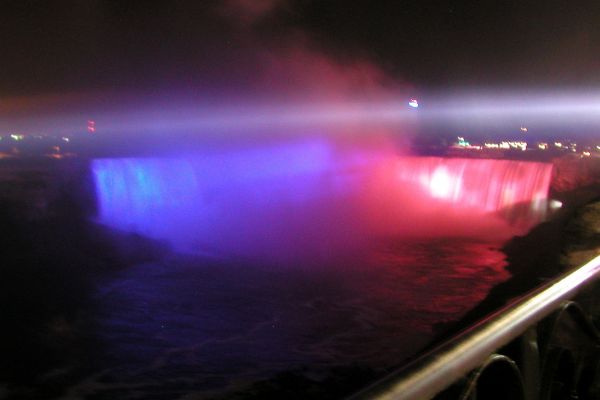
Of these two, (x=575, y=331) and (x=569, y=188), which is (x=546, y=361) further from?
(x=569, y=188)

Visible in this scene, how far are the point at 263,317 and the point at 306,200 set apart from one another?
13.4 metres

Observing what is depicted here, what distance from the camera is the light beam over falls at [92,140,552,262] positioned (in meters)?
17.0

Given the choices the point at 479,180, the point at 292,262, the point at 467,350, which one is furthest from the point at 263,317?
the point at 479,180

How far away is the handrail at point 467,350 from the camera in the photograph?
0.91m

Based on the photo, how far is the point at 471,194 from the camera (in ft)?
63.7

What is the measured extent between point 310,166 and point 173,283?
1528 centimetres

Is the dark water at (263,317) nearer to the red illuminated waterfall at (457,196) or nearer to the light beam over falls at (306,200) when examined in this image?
the light beam over falls at (306,200)

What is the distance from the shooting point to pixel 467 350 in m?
1.09

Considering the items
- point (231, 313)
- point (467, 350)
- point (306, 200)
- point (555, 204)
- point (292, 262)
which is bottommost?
point (231, 313)

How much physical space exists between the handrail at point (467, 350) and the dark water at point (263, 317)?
213 inches

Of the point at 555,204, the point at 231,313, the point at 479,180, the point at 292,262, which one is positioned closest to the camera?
the point at 231,313

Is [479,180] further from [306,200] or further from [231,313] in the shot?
[231,313]

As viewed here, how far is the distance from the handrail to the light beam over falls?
12505 mm

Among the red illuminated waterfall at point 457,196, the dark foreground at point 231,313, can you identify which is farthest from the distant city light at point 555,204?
the dark foreground at point 231,313
